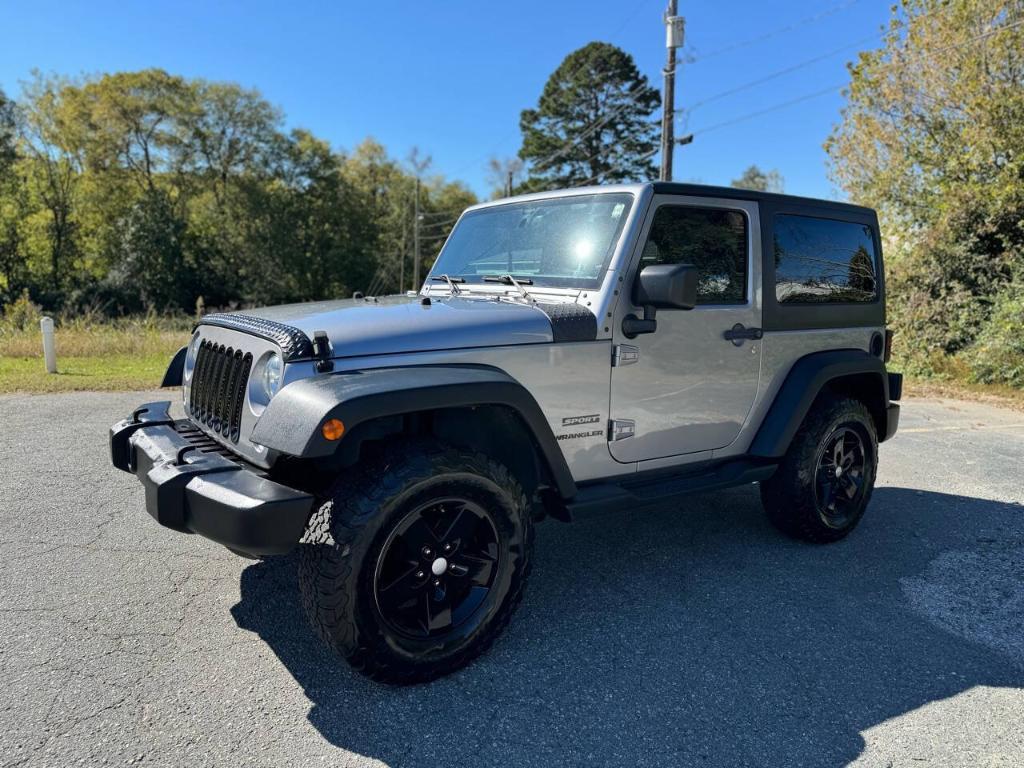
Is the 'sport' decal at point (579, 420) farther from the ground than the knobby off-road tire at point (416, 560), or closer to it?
farther from the ground

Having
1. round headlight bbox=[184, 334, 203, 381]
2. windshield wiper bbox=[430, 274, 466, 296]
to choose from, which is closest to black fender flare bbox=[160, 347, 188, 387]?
round headlight bbox=[184, 334, 203, 381]

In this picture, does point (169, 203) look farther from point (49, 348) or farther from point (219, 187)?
point (49, 348)

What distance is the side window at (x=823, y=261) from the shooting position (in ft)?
12.8

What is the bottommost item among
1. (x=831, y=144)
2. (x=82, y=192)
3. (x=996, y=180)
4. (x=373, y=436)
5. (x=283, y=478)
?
(x=283, y=478)

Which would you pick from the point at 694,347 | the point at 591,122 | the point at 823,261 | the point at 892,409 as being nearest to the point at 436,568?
the point at 694,347

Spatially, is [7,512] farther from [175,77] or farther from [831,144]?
[175,77]

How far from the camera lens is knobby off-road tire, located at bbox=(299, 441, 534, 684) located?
2422mm

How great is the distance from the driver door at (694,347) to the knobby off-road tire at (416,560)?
0.81 meters

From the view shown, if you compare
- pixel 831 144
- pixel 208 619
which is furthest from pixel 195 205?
pixel 208 619

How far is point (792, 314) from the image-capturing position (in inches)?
153

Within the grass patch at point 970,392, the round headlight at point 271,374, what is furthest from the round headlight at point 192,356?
the grass patch at point 970,392

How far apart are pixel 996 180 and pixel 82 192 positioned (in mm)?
41478

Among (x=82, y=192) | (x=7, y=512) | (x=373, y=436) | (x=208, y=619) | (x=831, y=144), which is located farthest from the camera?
(x=82, y=192)

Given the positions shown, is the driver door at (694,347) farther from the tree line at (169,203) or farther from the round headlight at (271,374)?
the tree line at (169,203)
